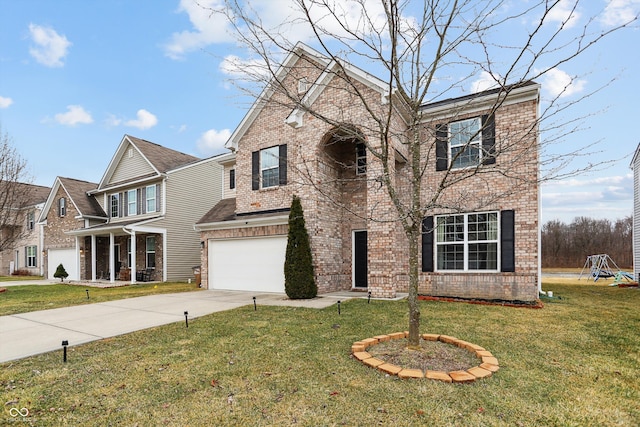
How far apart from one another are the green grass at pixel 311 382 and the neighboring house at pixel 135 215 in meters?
12.6

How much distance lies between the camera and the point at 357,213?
37.9ft

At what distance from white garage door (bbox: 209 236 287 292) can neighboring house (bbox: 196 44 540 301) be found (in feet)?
0.12

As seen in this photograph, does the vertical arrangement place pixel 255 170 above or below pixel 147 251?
above

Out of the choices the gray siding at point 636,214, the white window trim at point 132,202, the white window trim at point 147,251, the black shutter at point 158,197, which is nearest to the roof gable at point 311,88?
the black shutter at point 158,197

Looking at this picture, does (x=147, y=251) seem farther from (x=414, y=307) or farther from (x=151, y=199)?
(x=414, y=307)

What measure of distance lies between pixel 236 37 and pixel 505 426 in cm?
553

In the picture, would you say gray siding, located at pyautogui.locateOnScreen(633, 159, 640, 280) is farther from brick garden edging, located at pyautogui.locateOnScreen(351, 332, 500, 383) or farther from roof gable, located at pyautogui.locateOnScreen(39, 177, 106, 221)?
roof gable, located at pyautogui.locateOnScreen(39, 177, 106, 221)

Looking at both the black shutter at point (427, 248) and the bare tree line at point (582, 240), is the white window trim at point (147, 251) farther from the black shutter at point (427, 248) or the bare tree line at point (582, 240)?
the bare tree line at point (582, 240)

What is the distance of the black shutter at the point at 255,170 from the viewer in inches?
496

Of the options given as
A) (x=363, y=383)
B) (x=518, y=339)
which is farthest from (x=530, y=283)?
(x=363, y=383)

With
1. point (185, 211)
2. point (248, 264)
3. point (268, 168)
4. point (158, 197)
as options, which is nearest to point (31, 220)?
point (158, 197)

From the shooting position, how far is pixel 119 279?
19266mm

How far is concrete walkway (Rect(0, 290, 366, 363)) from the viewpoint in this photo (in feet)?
18.5

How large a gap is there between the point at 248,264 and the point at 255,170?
351 centimetres
